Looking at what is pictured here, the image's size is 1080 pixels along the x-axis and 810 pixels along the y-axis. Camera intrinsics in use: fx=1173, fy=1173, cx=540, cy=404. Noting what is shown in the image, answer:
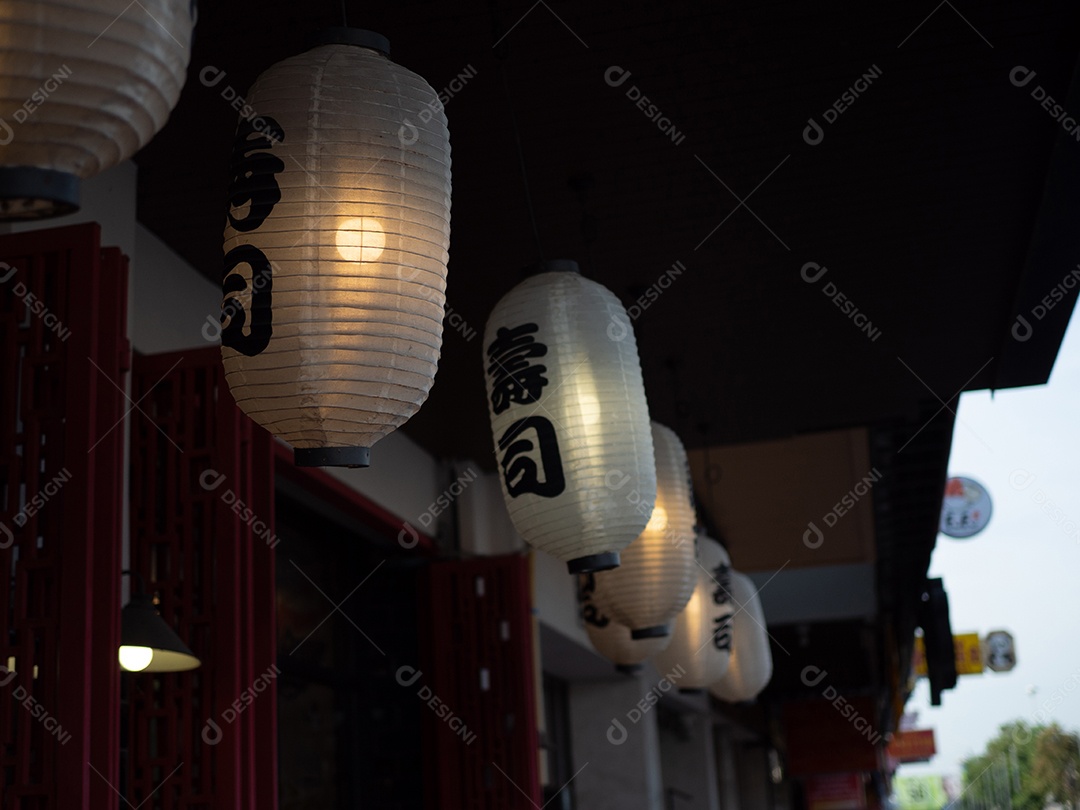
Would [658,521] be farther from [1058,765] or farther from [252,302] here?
[1058,765]

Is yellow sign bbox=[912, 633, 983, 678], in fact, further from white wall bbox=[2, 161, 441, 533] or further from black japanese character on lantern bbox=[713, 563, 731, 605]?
white wall bbox=[2, 161, 441, 533]

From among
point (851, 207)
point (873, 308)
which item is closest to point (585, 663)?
point (873, 308)

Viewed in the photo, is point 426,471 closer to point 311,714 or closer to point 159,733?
point 311,714

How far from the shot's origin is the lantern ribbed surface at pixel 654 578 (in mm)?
4117

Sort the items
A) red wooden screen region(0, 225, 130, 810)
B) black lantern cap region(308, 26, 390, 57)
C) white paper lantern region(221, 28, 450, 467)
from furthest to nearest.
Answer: red wooden screen region(0, 225, 130, 810) < black lantern cap region(308, 26, 390, 57) < white paper lantern region(221, 28, 450, 467)

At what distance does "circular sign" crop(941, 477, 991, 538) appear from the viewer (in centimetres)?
1733

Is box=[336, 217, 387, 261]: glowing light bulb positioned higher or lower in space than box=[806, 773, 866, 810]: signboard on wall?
higher

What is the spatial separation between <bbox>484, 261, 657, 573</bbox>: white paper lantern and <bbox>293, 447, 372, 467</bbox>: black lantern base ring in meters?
1.04

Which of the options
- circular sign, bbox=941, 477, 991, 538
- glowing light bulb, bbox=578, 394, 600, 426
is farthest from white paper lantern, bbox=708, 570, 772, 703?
circular sign, bbox=941, 477, 991, 538

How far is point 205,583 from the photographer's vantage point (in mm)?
3520

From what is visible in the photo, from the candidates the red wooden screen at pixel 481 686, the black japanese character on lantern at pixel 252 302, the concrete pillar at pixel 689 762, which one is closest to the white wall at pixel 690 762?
the concrete pillar at pixel 689 762

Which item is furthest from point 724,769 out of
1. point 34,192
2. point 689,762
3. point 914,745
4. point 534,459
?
point 34,192

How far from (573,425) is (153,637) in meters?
1.30

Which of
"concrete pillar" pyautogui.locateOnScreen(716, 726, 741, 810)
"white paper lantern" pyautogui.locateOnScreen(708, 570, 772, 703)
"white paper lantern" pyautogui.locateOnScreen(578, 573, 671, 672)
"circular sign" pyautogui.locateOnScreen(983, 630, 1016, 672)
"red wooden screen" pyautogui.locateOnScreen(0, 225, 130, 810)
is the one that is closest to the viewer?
"red wooden screen" pyautogui.locateOnScreen(0, 225, 130, 810)
